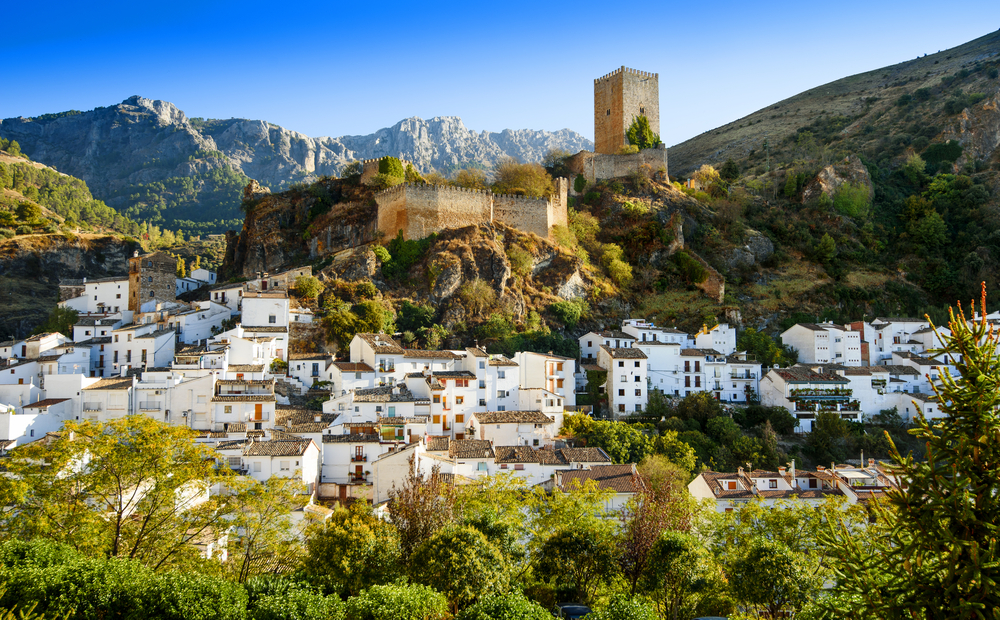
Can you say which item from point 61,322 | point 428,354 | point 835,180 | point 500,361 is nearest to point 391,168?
point 428,354

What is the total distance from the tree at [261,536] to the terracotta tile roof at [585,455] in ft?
45.5

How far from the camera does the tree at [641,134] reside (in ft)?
219

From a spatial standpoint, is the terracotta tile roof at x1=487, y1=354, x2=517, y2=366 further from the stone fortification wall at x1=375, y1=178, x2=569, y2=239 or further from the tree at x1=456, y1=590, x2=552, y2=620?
the tree at x1=456, y1=590, x2=552, y2=620

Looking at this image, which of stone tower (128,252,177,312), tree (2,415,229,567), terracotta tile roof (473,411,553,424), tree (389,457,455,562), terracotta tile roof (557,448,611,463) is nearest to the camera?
tree (2,415,229,567)

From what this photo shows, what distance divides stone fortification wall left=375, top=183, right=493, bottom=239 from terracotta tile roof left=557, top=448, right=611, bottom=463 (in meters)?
23.8

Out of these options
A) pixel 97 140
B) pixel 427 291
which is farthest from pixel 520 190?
pixel 97 140

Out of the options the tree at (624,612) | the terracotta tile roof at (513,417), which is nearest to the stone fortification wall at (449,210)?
the terracotta tile roof at (513,417)

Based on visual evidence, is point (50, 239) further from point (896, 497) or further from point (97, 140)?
point (97, 140)

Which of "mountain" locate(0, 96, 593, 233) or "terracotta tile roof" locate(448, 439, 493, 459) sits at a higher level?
"mountain" locate(0, 96, 593, 233)

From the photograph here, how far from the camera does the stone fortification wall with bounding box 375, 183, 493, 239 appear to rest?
5119 cm

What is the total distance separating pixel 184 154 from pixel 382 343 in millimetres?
108580

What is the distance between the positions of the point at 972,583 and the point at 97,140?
6174 inches

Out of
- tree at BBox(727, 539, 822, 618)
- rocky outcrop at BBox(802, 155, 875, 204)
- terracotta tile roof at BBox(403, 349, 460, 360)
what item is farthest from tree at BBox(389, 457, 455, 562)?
rocky outcrop at BBox(802, 155, 875, 204)

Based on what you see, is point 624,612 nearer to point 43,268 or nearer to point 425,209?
point 425,209
